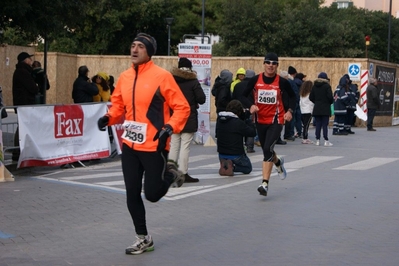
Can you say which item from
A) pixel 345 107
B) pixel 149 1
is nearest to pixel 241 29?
pixel 149 1

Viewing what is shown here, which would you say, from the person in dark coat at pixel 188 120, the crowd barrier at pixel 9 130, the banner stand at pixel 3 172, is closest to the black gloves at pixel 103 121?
the person in dark coat at pixel 188 120

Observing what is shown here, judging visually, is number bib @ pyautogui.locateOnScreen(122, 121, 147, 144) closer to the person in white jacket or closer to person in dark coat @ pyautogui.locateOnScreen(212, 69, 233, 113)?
person in dark coat @ pyautogui.locateOnScreen(212, 69, 233, 113)

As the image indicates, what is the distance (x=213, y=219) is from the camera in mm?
9172

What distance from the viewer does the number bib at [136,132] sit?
7.21 m

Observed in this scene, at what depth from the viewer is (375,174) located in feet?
45.7

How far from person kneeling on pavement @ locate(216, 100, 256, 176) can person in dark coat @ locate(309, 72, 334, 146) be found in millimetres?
6503

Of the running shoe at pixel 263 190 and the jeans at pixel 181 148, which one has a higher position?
the jeans at pixel 181 148

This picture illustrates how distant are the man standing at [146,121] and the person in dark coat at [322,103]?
12.7 m

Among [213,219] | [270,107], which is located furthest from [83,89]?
[213,219]

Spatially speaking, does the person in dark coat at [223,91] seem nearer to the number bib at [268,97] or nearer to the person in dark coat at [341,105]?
the number bib at [268,97]

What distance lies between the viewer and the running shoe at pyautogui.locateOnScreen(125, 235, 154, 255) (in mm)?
7296

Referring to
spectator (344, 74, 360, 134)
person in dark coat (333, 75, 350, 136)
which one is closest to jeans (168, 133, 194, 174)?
person in dark coat (333, 75, 350, 136)

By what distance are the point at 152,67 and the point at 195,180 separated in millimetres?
5346

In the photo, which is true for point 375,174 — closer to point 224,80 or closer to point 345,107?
point 224,80
